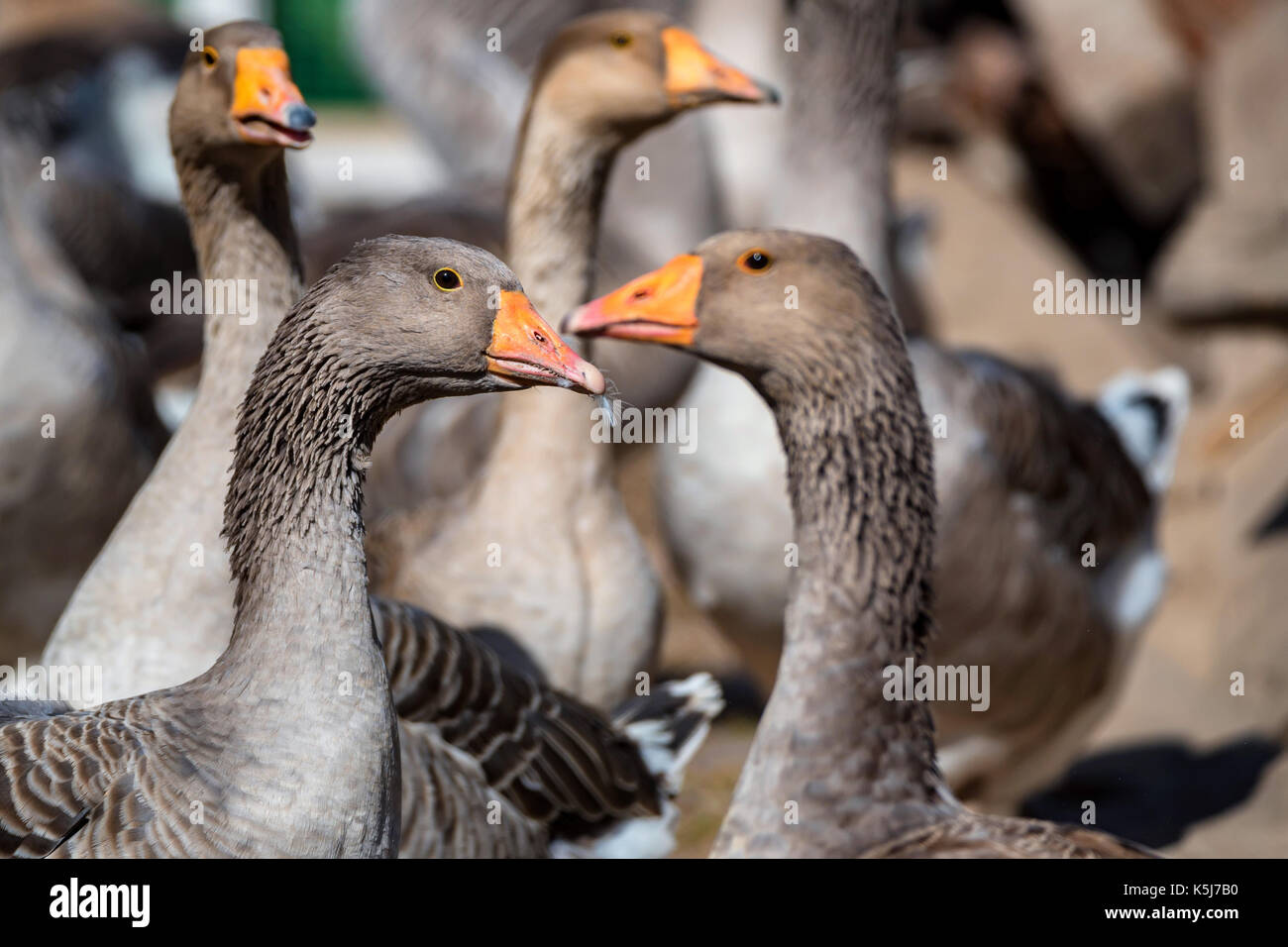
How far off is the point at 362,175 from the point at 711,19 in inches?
235

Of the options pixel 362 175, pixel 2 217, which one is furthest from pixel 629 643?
pixel 362 175

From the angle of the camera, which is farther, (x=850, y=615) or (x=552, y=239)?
(x=552, y=239)

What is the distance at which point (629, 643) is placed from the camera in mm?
4832

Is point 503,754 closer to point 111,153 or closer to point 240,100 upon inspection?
point 240,100

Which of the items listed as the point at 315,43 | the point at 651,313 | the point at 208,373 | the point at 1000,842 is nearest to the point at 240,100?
the point at 208,373

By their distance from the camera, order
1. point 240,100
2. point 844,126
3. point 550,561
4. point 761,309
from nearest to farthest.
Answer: point 240,100
point 761,309
point 550,561
point 844,126

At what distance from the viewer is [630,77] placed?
4875 mm

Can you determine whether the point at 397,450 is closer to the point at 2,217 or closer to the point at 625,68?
the point at 2,217

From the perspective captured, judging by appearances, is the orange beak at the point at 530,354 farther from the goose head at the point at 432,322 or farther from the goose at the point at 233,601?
the goose at the point at 233,601

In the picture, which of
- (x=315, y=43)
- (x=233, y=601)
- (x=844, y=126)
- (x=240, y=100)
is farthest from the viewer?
(x=315, y=43)

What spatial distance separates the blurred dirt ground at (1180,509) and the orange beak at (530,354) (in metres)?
2.69

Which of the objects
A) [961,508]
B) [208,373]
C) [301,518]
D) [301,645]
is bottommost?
[301,645]

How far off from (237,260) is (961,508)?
2.63 meters

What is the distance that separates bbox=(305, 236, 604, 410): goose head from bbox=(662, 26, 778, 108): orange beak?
196 cm
